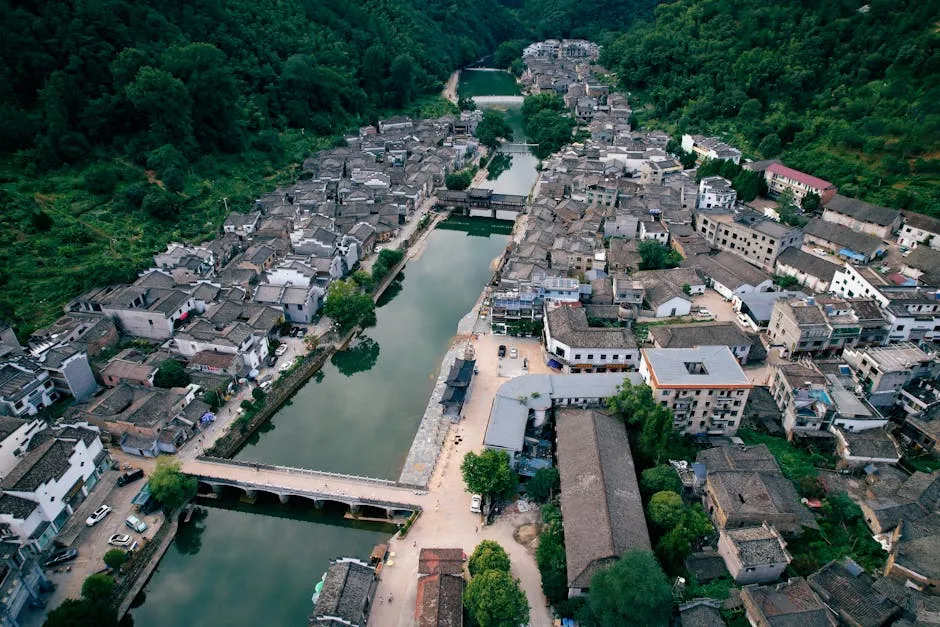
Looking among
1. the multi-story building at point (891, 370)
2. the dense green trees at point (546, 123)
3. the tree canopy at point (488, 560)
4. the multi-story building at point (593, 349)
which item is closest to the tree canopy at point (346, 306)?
the multi-story building at point (593, 349)

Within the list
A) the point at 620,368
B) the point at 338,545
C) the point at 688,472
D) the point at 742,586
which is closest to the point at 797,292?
the point at 620,368

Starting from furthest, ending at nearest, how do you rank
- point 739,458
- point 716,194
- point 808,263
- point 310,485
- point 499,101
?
point 499,101, point 716,194, point 808,263, point 310,485, point 739,458

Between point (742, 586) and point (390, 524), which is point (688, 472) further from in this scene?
point (390, 524)

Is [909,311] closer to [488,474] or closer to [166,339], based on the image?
[488,474]

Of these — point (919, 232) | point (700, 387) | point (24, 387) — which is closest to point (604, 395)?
point (700, 387)

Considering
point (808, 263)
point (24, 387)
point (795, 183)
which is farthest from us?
point (795, 183)

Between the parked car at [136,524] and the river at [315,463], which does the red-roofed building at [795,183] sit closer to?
the river at [315,463]

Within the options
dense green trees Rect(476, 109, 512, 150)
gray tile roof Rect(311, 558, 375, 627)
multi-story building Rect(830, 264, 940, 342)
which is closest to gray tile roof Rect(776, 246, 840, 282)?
multi-story building Rect(830, 264, 940, 342)
